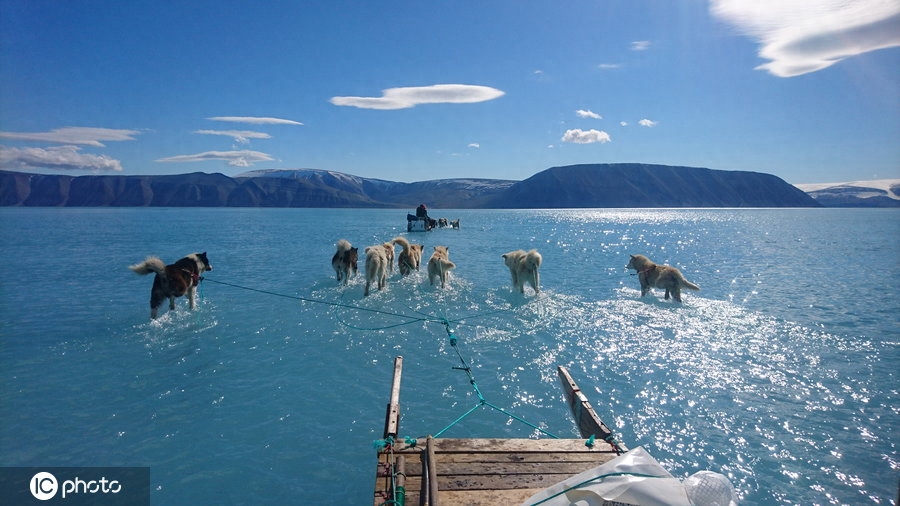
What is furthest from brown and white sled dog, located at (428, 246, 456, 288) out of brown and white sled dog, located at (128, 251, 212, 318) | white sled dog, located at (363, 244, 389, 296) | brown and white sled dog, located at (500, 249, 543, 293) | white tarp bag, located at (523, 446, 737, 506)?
white tarp bag, located at (523, 446, 737, 506)

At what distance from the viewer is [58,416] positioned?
24.7 ft

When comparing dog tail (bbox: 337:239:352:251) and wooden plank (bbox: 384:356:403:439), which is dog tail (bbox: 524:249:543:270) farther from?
wooden plank (bbox: 384:356:403:439)

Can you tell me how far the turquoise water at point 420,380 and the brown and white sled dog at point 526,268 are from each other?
28.6 inches

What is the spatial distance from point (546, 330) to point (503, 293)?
529 cm

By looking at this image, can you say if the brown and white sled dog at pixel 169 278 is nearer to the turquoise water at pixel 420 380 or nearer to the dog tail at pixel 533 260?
the turquoise water at pixel 420 380

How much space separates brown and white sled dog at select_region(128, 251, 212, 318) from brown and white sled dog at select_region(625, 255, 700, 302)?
680 inches

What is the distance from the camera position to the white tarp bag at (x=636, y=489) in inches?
135

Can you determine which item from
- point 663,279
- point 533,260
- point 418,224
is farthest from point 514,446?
point 418,224

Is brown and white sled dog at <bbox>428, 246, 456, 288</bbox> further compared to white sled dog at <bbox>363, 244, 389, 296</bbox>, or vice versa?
brown and white sled dog at <bbox>428, 246, 456, 288</bbox>

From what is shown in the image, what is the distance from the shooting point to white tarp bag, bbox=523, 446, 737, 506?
344 cm

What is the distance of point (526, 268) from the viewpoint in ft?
54.0

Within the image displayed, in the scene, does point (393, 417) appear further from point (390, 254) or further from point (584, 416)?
point (390, 254)

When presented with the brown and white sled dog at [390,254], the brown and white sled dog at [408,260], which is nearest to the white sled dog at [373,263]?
the brown and white sled dog at [390,254]

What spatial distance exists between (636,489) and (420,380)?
19.9 feet
